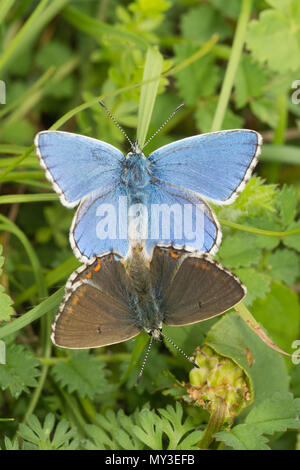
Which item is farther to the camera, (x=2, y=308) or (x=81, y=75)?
(x=81, y=75)

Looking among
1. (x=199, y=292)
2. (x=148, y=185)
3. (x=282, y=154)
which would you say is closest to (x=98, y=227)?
(x=148, y=185)

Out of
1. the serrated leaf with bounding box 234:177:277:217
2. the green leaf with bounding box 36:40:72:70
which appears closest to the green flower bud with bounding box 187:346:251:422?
the serrated leaf with bounding box 234:177:277:217

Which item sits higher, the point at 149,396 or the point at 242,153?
the point at 242,153

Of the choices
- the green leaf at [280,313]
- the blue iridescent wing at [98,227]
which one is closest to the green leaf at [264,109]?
the green leaf at [280,313]

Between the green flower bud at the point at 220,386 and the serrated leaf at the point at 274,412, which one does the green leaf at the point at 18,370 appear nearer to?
the green flower bud at the point at 220,386

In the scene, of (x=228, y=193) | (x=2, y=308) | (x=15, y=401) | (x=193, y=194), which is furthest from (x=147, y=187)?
(x=15, y=401)

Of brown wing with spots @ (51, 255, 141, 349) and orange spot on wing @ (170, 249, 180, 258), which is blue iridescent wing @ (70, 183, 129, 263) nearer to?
brown wing with spots @ (51, 255, 141, 349)

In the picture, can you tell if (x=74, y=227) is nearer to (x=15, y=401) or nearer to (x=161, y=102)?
(x=15, y=401)
